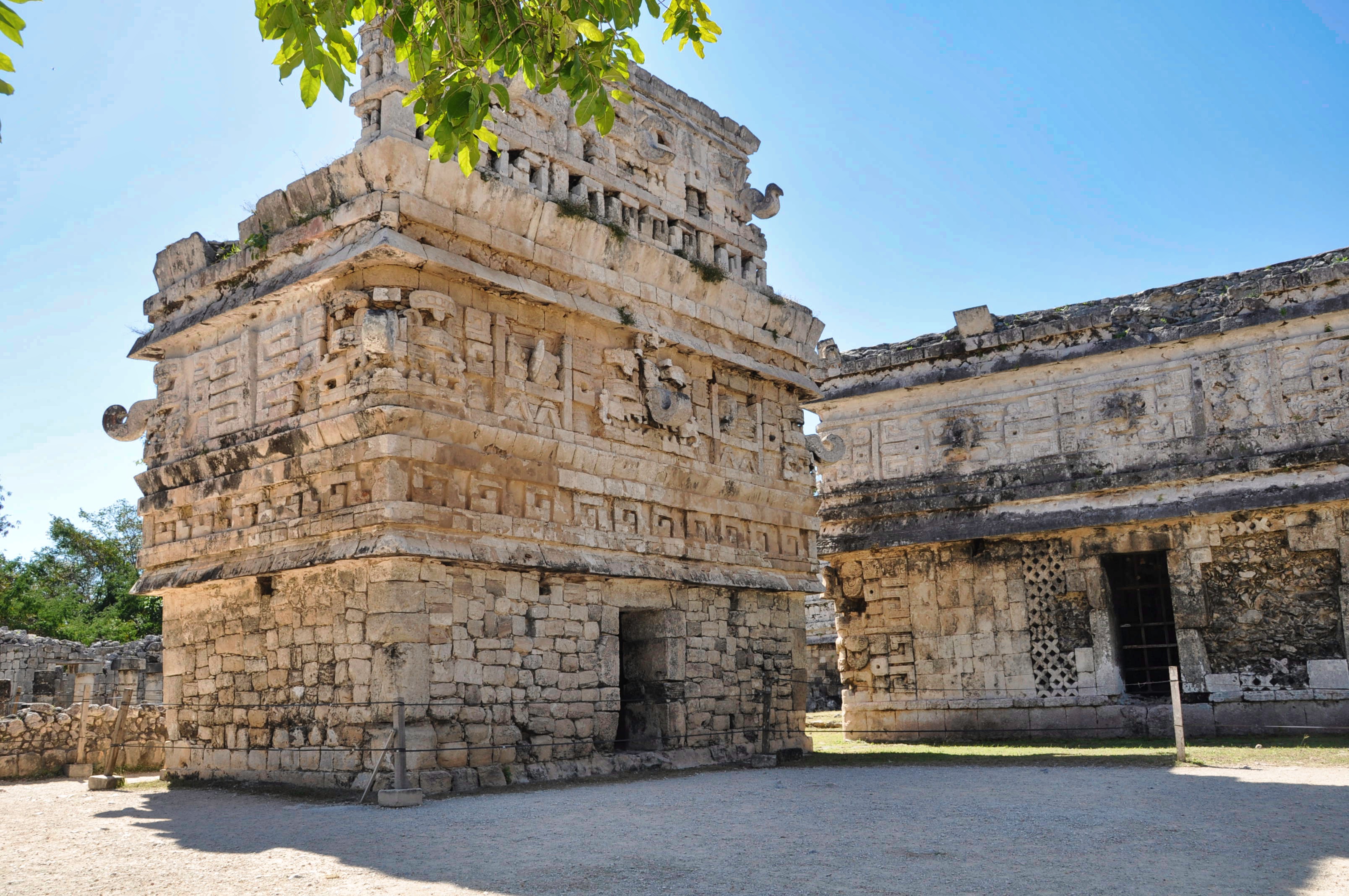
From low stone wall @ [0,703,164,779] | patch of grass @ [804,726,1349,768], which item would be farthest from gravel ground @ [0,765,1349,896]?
low stone wall @ [0,703,164,779]

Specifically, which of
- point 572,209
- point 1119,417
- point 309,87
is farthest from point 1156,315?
point 309,87

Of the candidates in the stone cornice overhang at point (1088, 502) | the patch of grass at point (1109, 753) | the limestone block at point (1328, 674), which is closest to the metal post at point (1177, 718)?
the patch of grass at point (1109, 753)

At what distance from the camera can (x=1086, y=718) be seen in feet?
45.0

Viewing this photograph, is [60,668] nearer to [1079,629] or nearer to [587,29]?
[1079,629]

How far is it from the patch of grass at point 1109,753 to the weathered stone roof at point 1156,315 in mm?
4870

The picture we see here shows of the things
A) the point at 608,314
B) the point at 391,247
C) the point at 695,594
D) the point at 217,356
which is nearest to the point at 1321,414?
the point at 695,594

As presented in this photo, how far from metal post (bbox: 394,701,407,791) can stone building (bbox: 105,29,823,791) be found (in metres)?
0.34

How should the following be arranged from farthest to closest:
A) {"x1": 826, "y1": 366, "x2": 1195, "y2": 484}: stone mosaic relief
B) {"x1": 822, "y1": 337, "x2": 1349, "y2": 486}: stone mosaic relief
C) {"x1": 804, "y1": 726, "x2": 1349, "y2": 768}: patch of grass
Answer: {"x1": 826, "y1": 366, "x2": 1195, "y2": 484}: stone mosaic relief
{"x1": 822, "y1": 337, "x2": 1349, "y2": 486}: stone mosaic relief
{"x1": 804, "y1": 726, "x2": 1349, "y2": 768}: patch of grass

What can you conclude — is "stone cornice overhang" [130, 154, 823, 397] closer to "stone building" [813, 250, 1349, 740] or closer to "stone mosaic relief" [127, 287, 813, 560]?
"stone mosaic relief" [127, 287, 813, 560]

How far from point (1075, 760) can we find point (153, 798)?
8.18 metres

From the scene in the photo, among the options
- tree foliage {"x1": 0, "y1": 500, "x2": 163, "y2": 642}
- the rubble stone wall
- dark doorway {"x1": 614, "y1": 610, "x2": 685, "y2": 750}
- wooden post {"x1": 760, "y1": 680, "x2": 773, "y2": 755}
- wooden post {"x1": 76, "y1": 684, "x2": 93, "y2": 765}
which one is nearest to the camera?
dark doorway {"x1": 614, "y1": 610, "x2": 685, "y2": 750}

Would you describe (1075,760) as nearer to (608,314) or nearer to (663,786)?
(663,786)

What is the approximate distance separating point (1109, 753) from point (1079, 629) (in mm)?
2822

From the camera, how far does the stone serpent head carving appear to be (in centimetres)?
1121
